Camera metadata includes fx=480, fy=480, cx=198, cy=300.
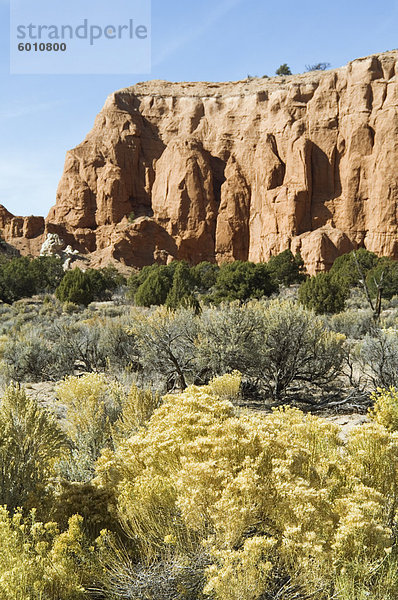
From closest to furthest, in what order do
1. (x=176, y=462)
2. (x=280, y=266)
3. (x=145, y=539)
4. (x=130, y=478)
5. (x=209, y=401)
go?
(x=145, y=539), (x=176, y=462), (x=130, y=478), (x=209, y=401), (x=280, y=266)

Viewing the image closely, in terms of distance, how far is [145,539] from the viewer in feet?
10.8

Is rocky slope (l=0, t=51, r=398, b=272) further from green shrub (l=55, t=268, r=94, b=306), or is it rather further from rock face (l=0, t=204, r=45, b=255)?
green shrub (l=55, t=268, r=94, b=306)

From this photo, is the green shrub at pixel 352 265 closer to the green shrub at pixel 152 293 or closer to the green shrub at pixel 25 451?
the green shrub at pixel 152 293

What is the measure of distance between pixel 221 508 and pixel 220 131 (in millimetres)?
61769

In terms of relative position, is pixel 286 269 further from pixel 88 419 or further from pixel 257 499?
pixel 257 499

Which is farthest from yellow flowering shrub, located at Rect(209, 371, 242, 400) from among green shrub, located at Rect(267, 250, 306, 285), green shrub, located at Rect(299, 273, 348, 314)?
green shrub, located at Rect(267, 250, 306, 285)

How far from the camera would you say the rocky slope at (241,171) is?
51.1 meters

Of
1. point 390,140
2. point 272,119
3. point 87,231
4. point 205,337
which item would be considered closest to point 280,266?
point 390,140

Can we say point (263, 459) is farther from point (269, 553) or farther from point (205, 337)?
point (205, 337)

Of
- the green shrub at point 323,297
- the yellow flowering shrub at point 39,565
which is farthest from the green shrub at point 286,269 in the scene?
the yellow flowering shrub at point 39,565

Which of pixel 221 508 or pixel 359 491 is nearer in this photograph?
pixel 221 508

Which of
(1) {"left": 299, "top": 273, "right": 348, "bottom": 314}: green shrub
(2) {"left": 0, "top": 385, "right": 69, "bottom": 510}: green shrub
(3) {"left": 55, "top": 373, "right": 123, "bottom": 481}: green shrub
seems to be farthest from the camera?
(1) {"left": 299, "top": 273, "right": 348, "bottom": 314}: green shrub

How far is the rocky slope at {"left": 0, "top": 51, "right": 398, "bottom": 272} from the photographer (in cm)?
5112

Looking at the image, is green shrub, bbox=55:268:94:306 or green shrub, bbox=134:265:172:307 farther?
green shrub, bbox=55:268:94:306
